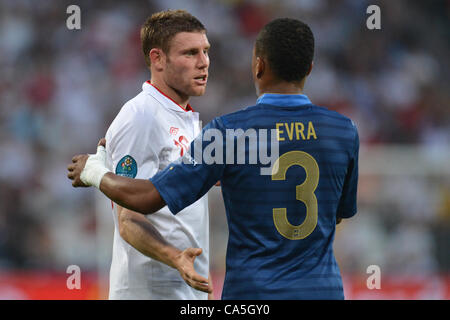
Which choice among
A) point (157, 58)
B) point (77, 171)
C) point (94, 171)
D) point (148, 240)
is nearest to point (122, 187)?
point (94, 171)

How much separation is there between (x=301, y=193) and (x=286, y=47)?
0.61 m

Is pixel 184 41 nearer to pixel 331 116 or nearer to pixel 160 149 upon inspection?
pixel 160 149

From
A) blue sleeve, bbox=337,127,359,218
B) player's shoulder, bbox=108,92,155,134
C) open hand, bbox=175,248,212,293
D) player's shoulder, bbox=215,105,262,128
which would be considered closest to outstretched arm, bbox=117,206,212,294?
open hand, bbox=175,248,212,293

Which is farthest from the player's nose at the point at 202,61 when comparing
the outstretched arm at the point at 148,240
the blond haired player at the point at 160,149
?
the outstretched arm at the point at 148,240

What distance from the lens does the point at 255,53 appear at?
2.91 m

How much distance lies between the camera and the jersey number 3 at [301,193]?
2.79 metres

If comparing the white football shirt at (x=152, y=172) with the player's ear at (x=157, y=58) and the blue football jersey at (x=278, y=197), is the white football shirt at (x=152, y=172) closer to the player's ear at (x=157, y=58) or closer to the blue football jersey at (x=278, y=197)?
the player's ear at (x=157, y=58)

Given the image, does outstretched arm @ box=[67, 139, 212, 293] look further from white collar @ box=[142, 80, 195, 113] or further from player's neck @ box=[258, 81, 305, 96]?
player's neck @ box=[258, 81, 305, 96]

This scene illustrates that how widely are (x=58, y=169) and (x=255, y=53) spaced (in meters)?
6.51

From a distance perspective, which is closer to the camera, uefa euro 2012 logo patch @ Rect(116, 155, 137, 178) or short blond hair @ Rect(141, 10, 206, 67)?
uefa euro 2012 logo patch @ Rect(116, 155, 137, 178)

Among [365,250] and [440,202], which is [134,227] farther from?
[440,202]

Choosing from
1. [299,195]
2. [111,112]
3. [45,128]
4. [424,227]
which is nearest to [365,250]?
[424,227]

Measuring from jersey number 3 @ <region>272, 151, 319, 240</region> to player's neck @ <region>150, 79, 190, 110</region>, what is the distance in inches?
41.3

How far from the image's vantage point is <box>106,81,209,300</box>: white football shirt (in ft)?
11.1
